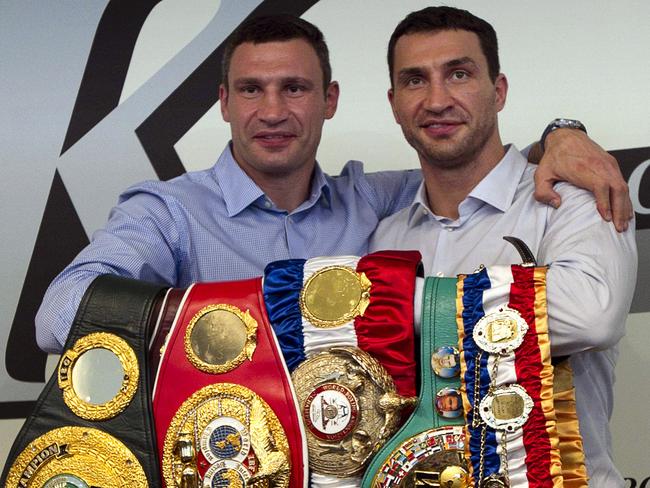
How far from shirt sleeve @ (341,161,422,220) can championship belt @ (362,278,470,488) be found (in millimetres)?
1022

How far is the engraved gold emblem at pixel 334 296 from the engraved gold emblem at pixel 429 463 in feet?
0.72

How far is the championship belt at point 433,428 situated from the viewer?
4.92 feet

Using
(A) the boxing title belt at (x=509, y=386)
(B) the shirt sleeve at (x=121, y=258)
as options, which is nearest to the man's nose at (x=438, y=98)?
(B) the shirt sleeve at (x=121, y=258)

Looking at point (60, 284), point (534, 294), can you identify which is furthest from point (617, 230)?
point (60, 284)

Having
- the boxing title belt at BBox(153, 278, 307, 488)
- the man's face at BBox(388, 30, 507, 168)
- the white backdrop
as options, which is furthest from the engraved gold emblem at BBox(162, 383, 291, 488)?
the white backdrop

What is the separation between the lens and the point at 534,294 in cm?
153

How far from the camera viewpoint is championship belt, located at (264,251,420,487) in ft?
5.01

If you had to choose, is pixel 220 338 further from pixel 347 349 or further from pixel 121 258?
pixel 121 258

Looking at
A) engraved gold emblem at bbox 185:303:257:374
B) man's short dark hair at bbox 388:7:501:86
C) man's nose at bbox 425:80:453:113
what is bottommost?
engraved gold emblem at bbox 185:303:257:374

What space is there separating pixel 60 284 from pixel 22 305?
1363 mm

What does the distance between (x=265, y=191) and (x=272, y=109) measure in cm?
20

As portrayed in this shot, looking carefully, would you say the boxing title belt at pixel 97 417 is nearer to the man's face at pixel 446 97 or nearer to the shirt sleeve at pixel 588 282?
the shirt sleeve at pixel 588 282

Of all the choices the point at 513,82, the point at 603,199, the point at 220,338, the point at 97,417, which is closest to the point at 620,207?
the point at 603,199

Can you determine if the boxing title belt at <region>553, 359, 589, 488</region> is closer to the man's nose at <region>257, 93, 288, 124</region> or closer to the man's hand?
the man's hand
